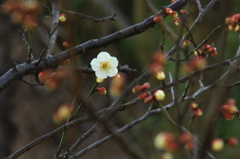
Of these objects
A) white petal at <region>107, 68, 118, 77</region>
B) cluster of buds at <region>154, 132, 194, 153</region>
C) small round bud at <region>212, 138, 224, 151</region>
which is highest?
white petal at <region>107, 68, 118, 77</region>

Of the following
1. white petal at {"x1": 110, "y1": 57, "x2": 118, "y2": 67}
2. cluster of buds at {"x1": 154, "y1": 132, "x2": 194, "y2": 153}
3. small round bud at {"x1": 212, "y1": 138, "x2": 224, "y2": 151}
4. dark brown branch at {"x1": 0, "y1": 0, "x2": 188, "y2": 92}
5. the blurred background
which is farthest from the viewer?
the blurred background

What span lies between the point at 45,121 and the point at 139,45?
256 cm

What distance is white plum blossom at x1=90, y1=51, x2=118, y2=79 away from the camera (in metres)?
1.37

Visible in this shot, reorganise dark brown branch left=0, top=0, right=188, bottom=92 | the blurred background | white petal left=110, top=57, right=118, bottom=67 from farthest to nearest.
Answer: the blurred background → white petal left=110, top=57, right=118, bottom=67 → dark brown branch left=0, top=0, right=188, bottom=92

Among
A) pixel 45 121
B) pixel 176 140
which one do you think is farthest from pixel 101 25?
pixel 176 140

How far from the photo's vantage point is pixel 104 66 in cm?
139

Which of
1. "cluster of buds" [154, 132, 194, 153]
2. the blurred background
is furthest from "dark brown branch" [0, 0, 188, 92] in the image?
the blurred background

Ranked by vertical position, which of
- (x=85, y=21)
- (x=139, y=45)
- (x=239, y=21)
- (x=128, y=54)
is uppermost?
(x=85, y=21)

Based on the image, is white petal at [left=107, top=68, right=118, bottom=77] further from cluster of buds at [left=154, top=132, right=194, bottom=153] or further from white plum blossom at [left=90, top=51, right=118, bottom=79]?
cluster of buds at [left=154, top=132, right=194, bottom=153]

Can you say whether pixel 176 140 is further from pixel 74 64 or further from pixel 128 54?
pixel 128 54

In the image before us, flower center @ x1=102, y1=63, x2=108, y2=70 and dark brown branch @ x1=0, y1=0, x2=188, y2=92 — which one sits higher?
dark brown branch @ x1=0, y1=0, x2=188, y2=92

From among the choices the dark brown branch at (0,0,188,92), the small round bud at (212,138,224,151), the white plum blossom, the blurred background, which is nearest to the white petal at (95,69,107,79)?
the white plum blossom

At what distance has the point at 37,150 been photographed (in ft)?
20.1

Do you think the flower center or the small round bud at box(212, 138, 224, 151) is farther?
the flower center
